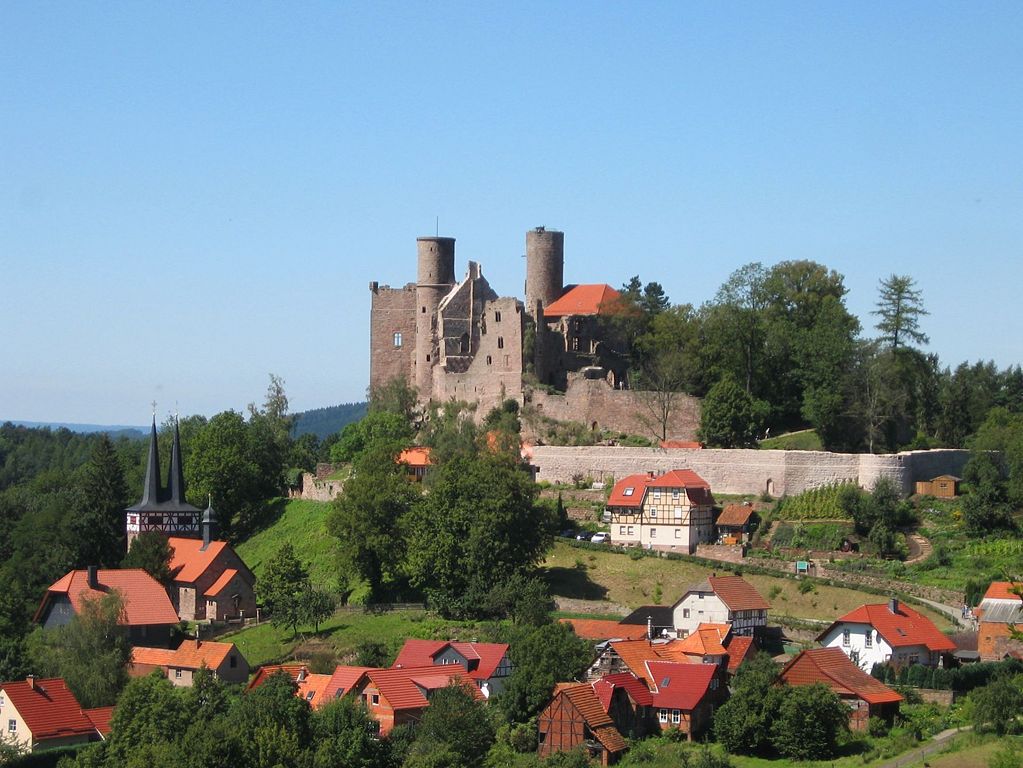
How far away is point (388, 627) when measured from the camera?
56562mm

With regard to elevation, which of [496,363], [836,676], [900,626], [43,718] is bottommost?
[43,718]

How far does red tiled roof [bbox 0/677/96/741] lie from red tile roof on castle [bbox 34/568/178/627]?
24.1 feet

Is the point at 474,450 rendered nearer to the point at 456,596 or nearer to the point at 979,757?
the point at 456,596

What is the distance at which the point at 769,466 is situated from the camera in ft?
209

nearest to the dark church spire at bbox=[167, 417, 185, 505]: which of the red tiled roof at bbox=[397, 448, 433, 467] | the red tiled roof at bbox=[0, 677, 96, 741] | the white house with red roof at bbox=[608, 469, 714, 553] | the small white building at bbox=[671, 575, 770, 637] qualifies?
the red tiled roof at bbox=[397, 448, 433, 467]

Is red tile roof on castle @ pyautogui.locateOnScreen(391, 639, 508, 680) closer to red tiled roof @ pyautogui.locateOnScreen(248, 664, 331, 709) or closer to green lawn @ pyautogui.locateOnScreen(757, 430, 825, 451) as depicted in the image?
red tiled roof @ pyautogui.locateOnScreen(248, 664, 331, 709)

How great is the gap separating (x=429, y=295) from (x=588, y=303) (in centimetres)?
695

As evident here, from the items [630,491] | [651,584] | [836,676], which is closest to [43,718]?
[651,584]

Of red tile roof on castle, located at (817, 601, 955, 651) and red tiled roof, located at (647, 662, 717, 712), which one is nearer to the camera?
red tiled roof, located at (647, 662, 717, 712)

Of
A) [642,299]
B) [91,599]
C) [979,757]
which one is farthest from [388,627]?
[642,299]

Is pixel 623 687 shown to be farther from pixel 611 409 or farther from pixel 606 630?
pixel 611 409

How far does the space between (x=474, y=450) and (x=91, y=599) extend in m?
15.4

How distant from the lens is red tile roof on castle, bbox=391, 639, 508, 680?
165 feet

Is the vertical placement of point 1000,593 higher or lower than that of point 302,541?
lower
